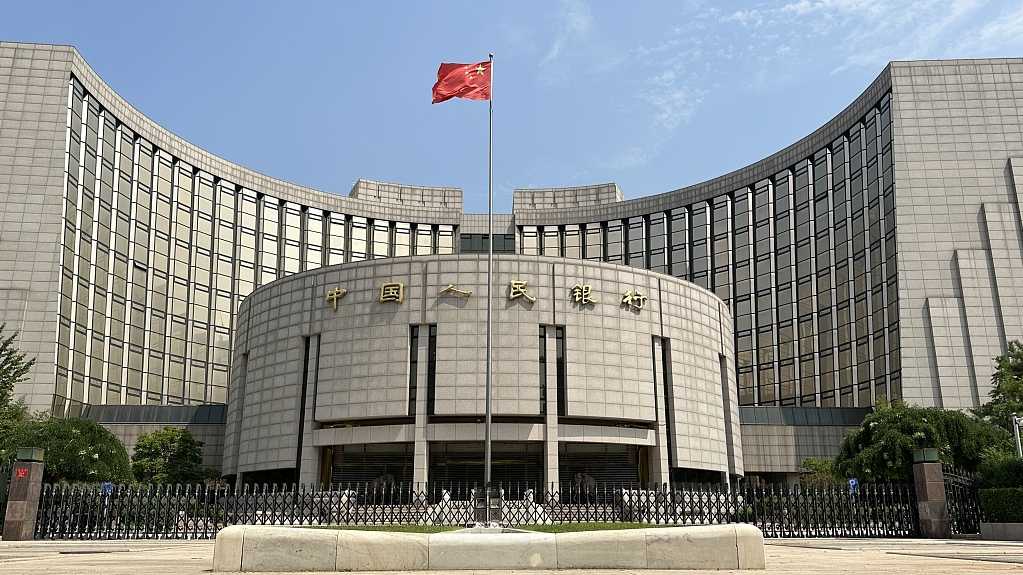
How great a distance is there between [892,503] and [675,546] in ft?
67.6

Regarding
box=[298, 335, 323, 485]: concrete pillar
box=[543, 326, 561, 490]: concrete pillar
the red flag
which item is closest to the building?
box=[298, 335, 323, 485]: concrete pillar

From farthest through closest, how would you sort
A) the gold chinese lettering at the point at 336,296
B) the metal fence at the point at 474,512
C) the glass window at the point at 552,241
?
the glass window at the point at 552,241 → the gold chinese lettering at the point at 336,296 → the metal fence at the point at 474,512

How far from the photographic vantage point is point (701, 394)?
59.8m

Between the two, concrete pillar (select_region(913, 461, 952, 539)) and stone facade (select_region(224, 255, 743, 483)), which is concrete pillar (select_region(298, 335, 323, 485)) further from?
concrete pillar (select_region(913, 461, 952, 539))

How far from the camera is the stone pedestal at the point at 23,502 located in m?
32.9

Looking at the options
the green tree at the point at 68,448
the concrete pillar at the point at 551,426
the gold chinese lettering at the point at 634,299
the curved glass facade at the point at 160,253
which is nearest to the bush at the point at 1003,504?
the concrete pillar at the point at 551,426

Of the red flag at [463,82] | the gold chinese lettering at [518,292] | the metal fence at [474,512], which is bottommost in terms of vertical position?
the metal fence at [474,512]

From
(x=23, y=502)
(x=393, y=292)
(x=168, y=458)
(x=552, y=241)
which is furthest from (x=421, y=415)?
(x=552, y=241)

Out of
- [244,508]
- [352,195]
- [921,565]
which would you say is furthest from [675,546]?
[352,195]

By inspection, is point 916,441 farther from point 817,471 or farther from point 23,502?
point 23,502

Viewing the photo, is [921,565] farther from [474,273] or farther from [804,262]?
[804,262]

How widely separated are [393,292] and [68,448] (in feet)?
64.8

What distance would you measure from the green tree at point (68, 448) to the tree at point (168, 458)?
12958 millimetres

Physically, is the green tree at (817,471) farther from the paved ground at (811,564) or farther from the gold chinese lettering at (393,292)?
the paved ground at (811,564)
